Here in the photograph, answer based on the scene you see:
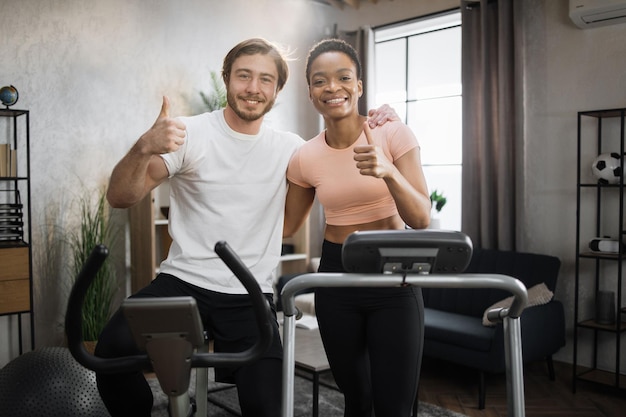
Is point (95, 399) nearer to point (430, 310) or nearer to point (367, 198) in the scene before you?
point (367, 198)

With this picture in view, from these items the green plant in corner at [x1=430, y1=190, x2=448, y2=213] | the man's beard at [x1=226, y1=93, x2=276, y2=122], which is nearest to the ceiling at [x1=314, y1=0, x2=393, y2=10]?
the green plant in corner at [x1=430, y1=190, x2=448, y2=213]

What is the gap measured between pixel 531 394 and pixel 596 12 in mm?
2433

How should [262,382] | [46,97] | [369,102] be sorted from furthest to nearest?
[369,102] → [46,97] → [262,382]

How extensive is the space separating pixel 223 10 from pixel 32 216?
238 cm

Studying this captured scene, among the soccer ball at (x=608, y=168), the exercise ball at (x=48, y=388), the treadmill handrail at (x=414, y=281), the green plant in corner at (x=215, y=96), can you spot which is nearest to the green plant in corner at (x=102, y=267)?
the green plant in corner at (x=215, y=96)

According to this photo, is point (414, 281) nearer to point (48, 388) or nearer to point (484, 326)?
point (48, 388)

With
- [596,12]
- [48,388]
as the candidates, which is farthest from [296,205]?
[596,12]

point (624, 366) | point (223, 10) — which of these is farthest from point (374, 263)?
point (223, 10)

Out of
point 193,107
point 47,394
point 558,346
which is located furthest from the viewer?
point 193,107

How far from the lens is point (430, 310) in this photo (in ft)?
A: 14.3

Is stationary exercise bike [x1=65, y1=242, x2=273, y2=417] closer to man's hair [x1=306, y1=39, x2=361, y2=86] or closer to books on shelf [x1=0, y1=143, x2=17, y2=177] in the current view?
man's hair [x1=306, y1=39, x2=361, y2=86]

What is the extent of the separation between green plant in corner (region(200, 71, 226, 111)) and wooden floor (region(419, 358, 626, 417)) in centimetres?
258

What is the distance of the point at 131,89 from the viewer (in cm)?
478

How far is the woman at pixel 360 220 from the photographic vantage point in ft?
5.76
